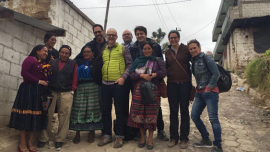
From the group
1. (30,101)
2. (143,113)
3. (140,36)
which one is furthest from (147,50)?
(30,101)

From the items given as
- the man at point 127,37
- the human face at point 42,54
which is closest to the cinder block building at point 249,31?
the man at point 127,37

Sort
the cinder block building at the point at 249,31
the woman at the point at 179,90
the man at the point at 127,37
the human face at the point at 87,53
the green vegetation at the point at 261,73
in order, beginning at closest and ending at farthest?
the woman at the point at 179,90, the human face at the point at 87,53, the man at the point at 127,37, the green vegetation at the point at 261,73, the cinder block building at the point at 249,31

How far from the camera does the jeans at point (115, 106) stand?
10.6 feet

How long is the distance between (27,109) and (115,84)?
142 cm

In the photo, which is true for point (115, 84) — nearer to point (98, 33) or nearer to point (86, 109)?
point (86, 109)

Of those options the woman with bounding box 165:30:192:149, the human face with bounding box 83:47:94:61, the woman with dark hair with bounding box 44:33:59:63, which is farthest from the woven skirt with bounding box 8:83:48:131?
the woman with bounding box 165:30:192:149

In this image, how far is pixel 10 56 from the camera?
370 centimetres

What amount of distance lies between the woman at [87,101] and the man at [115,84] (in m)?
0.14

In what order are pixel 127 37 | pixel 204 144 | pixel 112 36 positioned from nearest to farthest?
pixel 204 144
pixel 112 36
pixel 127 37

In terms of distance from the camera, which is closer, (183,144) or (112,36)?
(183,144)

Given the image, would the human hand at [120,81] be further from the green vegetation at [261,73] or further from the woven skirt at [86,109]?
the green vegetation at [261,73]

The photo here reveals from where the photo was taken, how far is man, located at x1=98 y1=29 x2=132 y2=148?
324 cm

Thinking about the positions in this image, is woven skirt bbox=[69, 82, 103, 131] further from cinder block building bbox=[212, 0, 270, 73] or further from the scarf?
cinder block building bbox=[212, 0, 270, 73]

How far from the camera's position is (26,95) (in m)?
3.03
